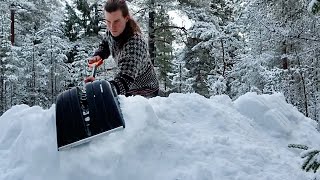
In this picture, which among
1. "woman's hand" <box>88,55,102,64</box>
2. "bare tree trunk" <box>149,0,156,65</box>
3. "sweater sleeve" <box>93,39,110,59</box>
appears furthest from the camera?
"bare tree trunk" <box>149,0,156,65</box>

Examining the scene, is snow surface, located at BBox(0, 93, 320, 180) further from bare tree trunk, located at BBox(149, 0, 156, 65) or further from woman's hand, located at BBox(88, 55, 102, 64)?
bare tree trunk, located at BBox(149, 0, 156, 65)

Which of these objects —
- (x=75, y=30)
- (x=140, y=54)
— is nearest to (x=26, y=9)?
(x=75, y=30)

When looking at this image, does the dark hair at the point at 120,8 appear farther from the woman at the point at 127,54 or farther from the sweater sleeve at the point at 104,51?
the sweater sleeve at the point at 104,51

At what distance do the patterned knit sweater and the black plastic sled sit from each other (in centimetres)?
57

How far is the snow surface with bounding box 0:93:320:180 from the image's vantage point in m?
2.89

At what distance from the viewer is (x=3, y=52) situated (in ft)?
60.0

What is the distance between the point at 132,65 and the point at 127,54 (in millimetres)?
118

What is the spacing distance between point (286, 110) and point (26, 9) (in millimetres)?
19227

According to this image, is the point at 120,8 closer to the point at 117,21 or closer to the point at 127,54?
the point at 117,21

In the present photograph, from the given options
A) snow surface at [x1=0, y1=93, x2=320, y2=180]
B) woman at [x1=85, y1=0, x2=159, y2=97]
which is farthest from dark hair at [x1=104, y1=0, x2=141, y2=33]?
snow surface at [x1=0, y1=93, x2=320, y2=180]

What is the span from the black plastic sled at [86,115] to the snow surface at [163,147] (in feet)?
0.34

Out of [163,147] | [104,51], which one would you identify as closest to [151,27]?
[104,51]

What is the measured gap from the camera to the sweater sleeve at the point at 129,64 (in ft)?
12.7

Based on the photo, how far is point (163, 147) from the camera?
3.12 metres
